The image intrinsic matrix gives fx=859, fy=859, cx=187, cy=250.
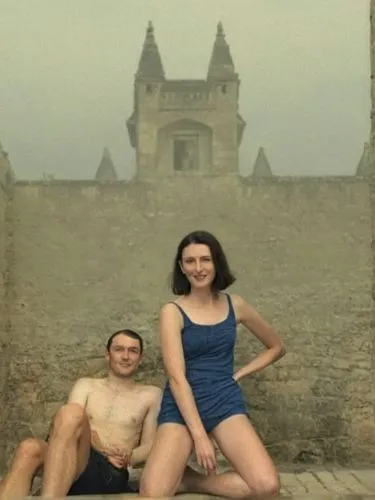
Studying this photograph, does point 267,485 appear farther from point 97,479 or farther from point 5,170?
point 5,170

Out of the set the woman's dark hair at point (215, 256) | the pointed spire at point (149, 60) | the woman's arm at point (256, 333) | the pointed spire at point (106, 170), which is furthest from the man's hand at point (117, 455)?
the pointed spire at point (149, 60)

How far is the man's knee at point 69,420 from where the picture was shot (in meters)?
3.12

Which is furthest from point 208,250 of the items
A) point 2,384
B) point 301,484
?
point 2,384

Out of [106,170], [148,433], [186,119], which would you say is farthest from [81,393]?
[186,119]

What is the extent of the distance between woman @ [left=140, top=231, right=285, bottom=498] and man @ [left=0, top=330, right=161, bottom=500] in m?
0.25

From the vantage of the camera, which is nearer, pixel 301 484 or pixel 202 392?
pixel 202 392

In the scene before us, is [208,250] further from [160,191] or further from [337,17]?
[337,17]

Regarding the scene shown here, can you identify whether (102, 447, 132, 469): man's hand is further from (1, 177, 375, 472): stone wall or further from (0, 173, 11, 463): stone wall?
(0, 173, 11, 463): stone wall

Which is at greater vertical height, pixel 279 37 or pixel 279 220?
pixel 279 37

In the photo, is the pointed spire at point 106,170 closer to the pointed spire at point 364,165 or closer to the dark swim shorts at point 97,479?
the pointed spire at point 364,165

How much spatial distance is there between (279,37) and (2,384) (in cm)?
270

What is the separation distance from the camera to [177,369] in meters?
3.15

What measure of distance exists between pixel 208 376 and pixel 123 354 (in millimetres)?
464

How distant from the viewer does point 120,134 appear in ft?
17.3
